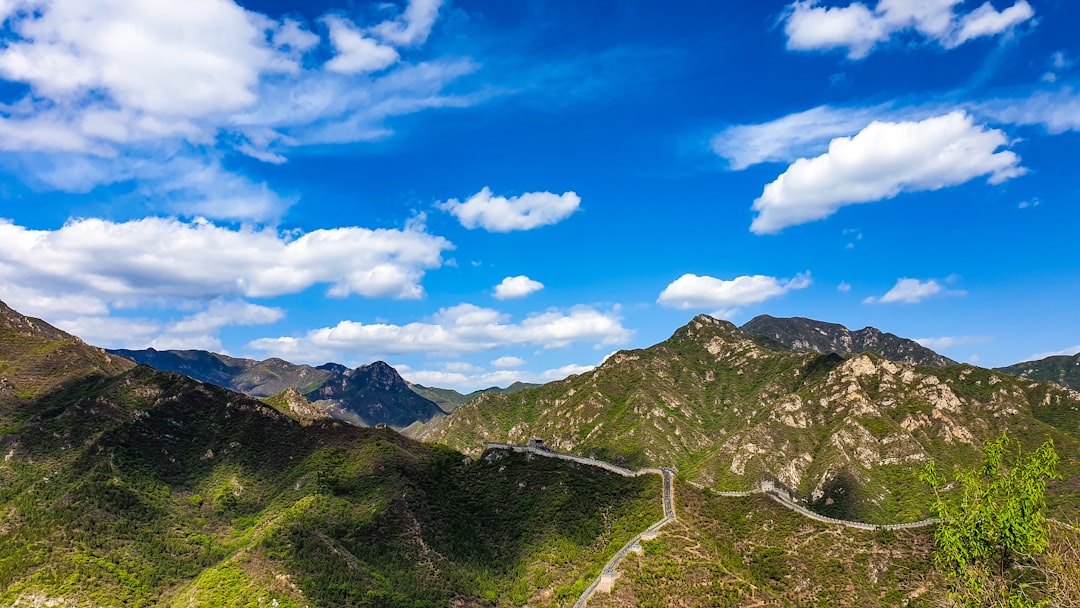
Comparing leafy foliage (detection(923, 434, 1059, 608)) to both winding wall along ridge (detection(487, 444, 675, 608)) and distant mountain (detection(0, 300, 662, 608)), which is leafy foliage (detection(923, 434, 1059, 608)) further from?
distant mountain (detection(0, 300, 662, 608))

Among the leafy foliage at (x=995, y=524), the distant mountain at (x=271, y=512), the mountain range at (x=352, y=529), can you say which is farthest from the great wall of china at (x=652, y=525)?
the leafy foliage at (x=995, y=524)

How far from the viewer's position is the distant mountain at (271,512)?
364ft

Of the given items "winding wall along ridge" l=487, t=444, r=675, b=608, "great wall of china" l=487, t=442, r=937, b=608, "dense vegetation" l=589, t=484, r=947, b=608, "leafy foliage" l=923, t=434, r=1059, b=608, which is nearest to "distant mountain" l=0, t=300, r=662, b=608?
"winding wall along ridge" l=487, t=444, r=675, b=608

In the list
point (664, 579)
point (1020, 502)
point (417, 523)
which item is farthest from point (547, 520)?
point (1020, 502)

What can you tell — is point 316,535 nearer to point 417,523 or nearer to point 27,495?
point 417,523

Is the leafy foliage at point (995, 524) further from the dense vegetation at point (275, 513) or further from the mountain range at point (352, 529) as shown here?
the dense vegetation at point (275, 513)

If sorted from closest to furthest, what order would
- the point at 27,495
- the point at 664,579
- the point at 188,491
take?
1. the point at 664,579
2. the point at 27,495
3. the point at 188,491

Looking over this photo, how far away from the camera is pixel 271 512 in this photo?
467ft

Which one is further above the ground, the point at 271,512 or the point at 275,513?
the point at 275,513

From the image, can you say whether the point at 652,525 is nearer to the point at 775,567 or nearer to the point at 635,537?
the point at 635,537

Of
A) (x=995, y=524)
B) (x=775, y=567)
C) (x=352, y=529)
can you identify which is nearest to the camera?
(x=995, y=524)

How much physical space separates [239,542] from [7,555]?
42.3 metres

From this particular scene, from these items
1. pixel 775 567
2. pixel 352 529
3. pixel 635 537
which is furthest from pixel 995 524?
pixel 352 529

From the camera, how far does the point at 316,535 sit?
395 feet
